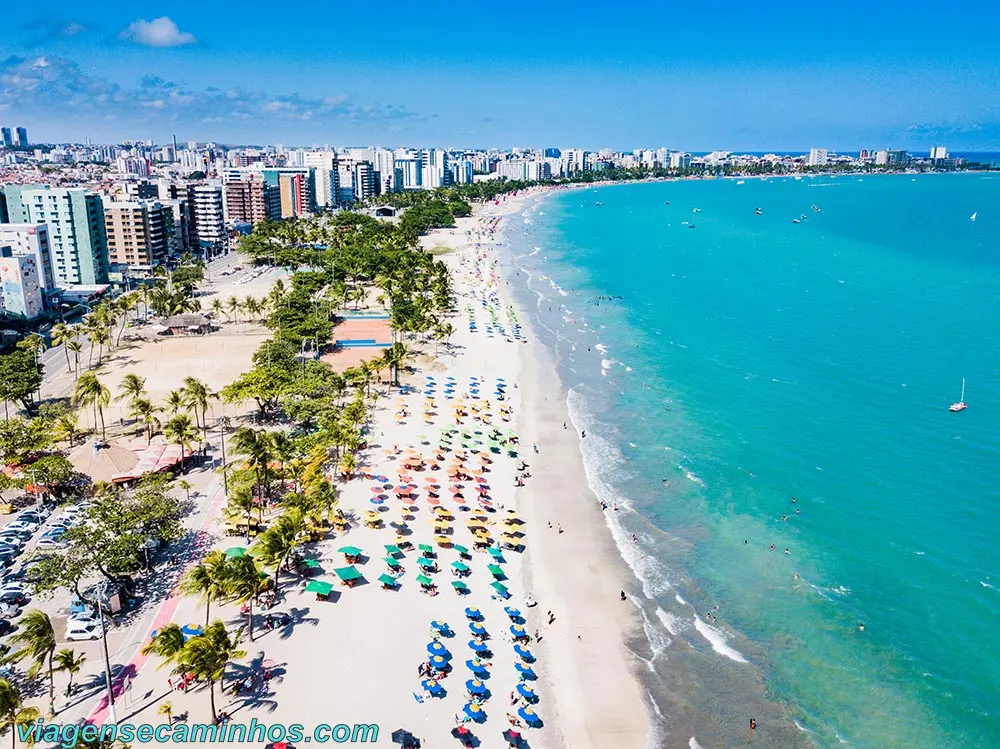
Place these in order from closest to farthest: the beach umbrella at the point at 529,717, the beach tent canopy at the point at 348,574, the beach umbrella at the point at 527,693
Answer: the beach umbrella at the point at 529,717 < the beach umbrella at the point at 527,693 < the beach tent canopy at the point at 348,574

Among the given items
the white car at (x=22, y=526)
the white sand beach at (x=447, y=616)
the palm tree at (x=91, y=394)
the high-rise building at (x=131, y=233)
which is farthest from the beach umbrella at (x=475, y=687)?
Answer: the high-rise building at (x=131, y=233)

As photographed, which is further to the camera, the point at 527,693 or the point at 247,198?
the point at 247,198

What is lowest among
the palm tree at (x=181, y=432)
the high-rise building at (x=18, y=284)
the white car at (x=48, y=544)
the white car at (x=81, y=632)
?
the white car at (x=81, y=632)

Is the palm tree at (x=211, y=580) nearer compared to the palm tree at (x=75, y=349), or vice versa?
the palm tree at (x=211, y=580)

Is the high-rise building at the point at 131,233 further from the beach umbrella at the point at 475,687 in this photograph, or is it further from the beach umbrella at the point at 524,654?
the beach umbrella at the point at 475,687

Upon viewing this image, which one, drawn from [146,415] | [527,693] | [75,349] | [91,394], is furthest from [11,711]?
[75,349]

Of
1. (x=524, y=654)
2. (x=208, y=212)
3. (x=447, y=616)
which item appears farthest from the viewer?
(x=208, y=212)

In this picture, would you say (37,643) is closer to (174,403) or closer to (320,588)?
(320,588)
